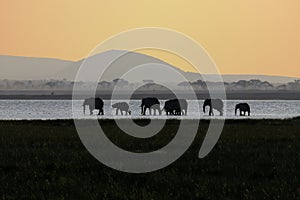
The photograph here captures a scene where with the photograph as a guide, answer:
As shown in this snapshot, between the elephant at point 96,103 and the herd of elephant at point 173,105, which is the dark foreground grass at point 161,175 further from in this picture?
the elephant at point 96,103

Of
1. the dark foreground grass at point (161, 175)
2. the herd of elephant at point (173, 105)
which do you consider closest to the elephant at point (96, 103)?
the herd of elephant at point (173, 105)

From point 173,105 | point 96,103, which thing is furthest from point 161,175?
point 96,103

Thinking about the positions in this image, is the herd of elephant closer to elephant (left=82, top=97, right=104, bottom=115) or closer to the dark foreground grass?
elephant (left=82, top=97, right=104, bottom=115)

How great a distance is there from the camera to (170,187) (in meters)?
15.9

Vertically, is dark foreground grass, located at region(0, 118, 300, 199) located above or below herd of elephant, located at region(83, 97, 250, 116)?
below

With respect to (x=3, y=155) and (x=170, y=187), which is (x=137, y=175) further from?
(x=3, y=155)

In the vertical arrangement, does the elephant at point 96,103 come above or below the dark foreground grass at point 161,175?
above

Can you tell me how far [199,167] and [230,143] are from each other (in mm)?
8338

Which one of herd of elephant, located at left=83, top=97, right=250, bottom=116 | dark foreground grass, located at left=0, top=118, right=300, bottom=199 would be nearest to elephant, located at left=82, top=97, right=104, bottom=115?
herd of elephant, located at left=83, top=97, right=250, bottom=116

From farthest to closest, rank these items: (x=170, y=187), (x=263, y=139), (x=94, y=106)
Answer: (x=94, y=106)
(x=263, y=139)
(x=170, y=187)

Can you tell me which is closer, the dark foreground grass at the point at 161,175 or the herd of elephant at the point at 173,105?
the dark foreground grass at the point at 161,175

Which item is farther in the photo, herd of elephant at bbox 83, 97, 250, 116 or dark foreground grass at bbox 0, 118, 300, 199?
herd of elephant at bbox 83, 97, 250, 116

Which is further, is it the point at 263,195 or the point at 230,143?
the point at 230,143

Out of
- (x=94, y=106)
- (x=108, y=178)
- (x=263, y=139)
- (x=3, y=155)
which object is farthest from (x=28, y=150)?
(x=94, y=106)
